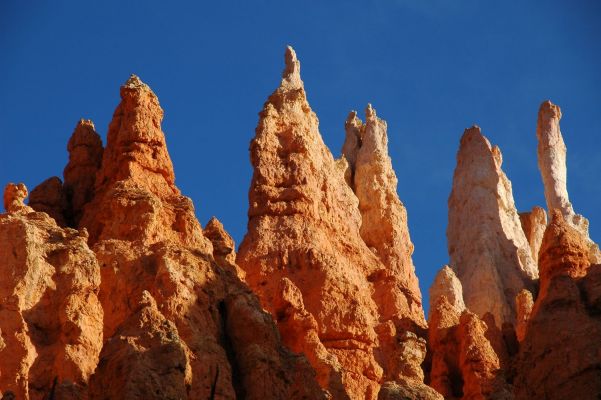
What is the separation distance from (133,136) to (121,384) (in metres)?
17.6

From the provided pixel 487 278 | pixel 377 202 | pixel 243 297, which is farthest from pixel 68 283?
pixel 487 278

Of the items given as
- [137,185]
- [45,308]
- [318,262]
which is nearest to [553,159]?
[318,262]

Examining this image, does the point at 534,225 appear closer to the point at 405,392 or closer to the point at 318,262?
the point at 318,262

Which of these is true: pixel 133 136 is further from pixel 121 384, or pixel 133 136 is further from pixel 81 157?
pixel 121 384

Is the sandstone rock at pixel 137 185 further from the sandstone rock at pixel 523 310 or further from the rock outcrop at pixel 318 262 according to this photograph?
the sandstone rock at pixel 523 310

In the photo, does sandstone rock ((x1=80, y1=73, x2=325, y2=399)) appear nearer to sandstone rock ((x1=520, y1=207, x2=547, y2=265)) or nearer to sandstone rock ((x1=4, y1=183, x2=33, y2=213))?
sandstone rock ((x1=4, y1=183, x2=33, y2=213))

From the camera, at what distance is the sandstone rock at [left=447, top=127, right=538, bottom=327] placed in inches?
2557

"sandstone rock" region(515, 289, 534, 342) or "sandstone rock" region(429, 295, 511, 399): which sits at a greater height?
"sandstone rock" region(515, 289, 534, 342)

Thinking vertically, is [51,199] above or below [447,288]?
below

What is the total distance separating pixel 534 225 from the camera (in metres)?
78.2

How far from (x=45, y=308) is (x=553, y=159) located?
2223 inches

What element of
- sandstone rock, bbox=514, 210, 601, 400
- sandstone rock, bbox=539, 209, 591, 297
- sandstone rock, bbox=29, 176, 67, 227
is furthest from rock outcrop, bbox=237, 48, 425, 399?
sandstone rock, bbox=514, 210, 601, 400

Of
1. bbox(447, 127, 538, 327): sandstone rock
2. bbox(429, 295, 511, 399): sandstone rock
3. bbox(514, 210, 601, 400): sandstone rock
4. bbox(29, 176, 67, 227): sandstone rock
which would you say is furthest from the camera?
bbox(447, 127, 538, 327): sandstone rock

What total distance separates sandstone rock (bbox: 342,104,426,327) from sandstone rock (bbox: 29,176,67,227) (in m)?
13.1
